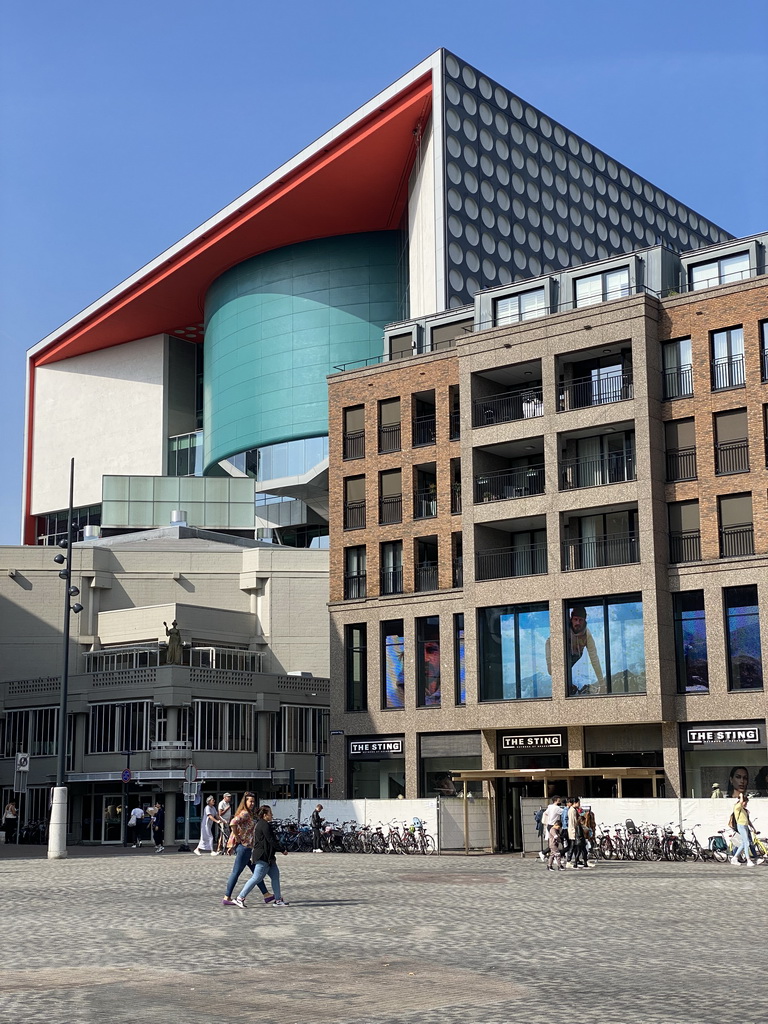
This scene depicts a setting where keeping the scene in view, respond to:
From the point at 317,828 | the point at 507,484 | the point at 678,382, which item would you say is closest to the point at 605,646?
the point at 507,484

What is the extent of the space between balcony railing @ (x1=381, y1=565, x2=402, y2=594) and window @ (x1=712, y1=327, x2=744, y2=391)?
48.4 ft

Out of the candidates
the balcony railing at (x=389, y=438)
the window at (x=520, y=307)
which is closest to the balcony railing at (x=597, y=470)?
the window at (x=520, y=307)

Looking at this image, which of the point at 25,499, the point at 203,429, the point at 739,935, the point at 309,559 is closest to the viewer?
the point at 739,935

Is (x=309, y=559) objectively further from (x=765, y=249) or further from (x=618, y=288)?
(x=765, y=249)

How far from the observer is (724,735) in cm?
4425

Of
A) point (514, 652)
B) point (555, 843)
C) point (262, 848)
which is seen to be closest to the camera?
point (262, 848)

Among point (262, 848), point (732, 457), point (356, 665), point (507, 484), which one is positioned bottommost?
point (262, 848)

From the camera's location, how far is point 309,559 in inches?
2798

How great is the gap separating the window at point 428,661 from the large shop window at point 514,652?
277cm

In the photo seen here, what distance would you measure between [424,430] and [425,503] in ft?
9.73

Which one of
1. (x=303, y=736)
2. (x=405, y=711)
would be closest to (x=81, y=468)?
(x=303, y=736)

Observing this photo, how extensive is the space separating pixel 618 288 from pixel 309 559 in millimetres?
26325

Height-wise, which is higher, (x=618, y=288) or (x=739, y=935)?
(x=618, y=288)

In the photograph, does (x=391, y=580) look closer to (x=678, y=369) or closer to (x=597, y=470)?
(x=597, y=470)
